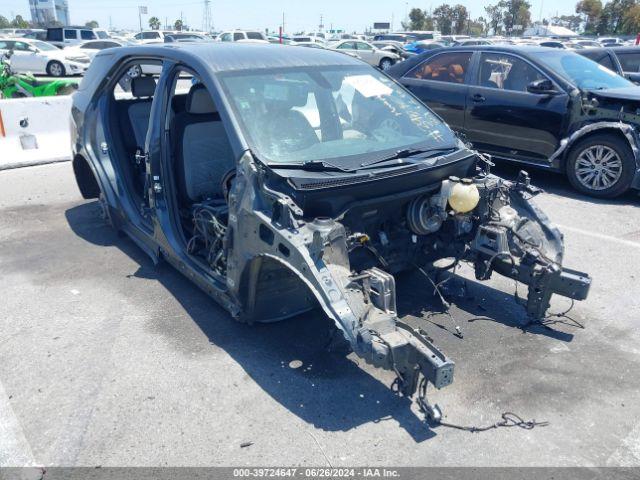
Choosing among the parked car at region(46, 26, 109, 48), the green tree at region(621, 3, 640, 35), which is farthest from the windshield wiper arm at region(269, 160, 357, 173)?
the green tree at region(621, 3, 640, 35)

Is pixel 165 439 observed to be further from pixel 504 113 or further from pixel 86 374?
pixel 504 113

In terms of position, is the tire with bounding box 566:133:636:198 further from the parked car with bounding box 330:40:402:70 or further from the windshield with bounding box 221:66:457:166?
the parked car with bounding box 330:40:402:70

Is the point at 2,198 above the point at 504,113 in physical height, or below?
below

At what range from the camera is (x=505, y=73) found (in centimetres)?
771

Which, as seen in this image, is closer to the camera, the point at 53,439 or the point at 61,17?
the point at 53,439

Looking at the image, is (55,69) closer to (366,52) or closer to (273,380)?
(366,52)

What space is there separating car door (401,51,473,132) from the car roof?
151 inches

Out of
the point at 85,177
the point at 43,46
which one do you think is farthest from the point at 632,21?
the point at 85,177

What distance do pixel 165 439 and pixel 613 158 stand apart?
20.9ft

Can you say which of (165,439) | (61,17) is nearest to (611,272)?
(165,439)

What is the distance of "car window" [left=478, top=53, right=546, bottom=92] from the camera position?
748cm

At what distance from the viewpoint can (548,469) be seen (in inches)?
108

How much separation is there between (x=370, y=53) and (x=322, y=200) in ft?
82.2

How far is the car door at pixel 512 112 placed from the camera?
23.8ft
